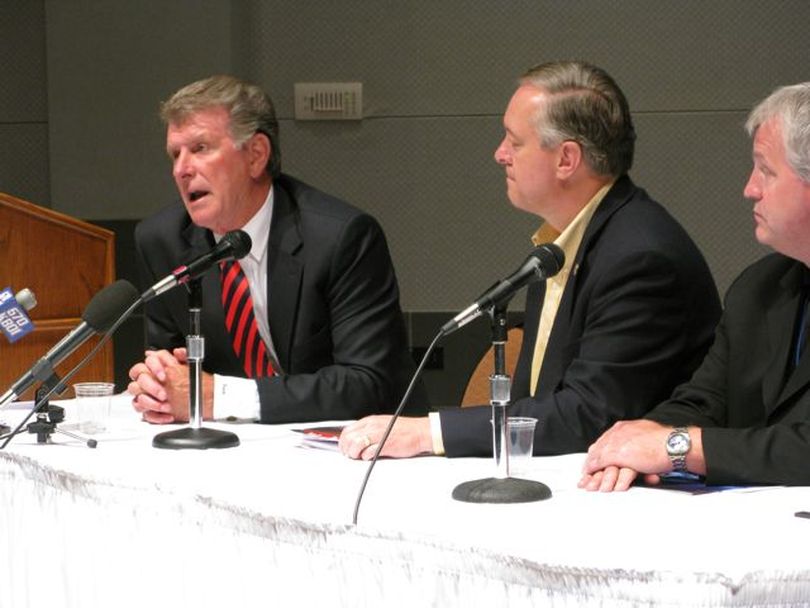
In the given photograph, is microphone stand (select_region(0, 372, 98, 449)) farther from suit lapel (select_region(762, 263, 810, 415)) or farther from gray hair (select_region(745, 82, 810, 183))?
gray hair (select_region(745, 82, 810, 183))

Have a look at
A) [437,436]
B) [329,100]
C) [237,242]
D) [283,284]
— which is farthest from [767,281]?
[329,100]

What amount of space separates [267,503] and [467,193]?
374 cm

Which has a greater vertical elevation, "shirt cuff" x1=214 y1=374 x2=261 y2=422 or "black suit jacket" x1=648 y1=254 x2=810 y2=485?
"black suit jacket" x1=648 y1=254 x2=810 y2=485

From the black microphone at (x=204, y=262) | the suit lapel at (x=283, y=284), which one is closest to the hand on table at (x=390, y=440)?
the black microphone at (x=204, y=262)

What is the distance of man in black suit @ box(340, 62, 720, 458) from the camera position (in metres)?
2.69

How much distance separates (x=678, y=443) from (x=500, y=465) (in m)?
0.32

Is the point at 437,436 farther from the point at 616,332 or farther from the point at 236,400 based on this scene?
the point at 236,400

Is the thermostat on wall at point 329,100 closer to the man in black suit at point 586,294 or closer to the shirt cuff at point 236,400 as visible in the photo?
the man in black suit at point 586,294

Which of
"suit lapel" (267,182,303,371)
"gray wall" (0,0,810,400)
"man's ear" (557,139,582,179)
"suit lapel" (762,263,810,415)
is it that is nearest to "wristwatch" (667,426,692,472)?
"suit lapel" (762,263,810,415)

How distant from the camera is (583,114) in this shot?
3.08m

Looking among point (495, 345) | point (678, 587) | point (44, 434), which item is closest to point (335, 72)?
point (44, 434)

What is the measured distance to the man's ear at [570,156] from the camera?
10.1 feet

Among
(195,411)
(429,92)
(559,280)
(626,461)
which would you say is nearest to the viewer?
(626,461)

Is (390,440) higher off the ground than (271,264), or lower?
lower
